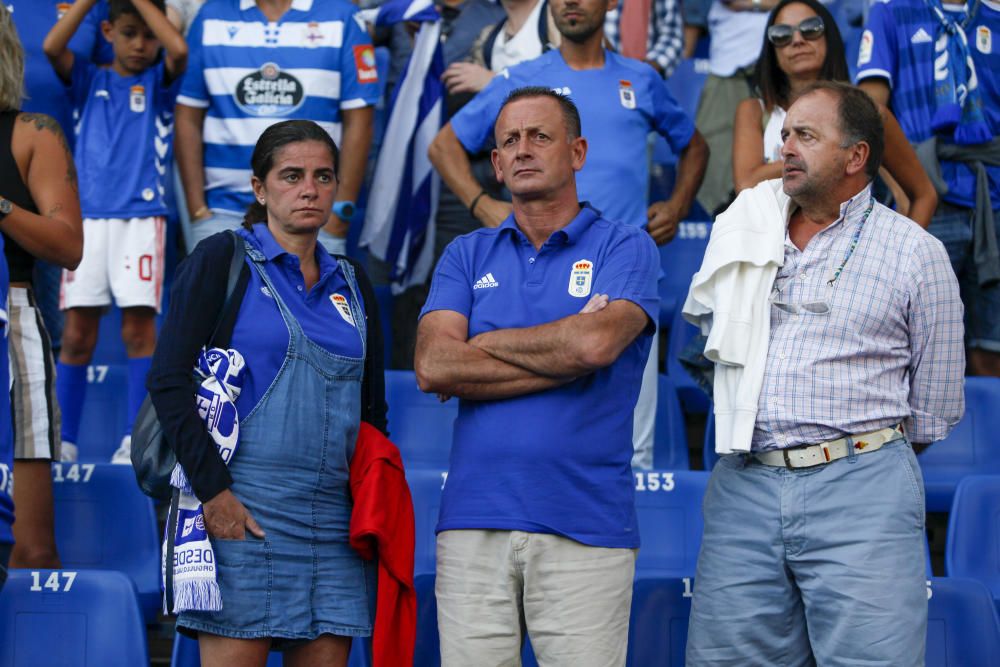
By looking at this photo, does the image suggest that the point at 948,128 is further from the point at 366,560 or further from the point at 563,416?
the point at 366,560

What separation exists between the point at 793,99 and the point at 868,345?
5.16 feet

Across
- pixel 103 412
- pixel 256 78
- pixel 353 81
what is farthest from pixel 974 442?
pixel 103 412

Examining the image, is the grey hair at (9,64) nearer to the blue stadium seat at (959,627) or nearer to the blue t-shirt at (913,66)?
the blue stadium seat at (959,627)

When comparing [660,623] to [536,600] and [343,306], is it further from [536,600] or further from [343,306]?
[343,306]

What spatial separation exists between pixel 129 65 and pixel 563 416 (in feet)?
10.0

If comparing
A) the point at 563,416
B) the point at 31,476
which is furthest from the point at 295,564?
the point at 31,476

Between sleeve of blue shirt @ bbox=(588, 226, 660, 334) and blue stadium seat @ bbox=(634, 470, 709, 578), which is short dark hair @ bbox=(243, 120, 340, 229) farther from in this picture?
blue stadium seat @ bbox=(634, 470, 709, 578)

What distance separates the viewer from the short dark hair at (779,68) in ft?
14.6

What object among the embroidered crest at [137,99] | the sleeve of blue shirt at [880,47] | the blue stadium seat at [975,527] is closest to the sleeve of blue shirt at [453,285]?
the blue stadium seat at [975,527]

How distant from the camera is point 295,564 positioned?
2.90 meters

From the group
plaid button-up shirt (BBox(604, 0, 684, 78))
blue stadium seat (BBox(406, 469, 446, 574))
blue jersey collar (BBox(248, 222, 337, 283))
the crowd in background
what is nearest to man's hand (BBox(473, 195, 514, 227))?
the crowd in background

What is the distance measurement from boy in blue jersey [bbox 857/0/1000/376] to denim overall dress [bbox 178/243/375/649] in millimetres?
2954

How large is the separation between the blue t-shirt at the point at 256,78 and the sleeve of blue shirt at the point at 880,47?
1.91 meters

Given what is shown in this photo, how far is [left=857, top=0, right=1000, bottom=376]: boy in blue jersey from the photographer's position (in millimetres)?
5059
